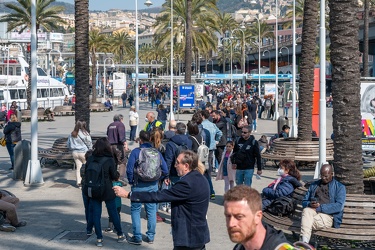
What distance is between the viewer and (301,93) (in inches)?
786

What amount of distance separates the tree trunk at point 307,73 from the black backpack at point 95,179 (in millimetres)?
10592

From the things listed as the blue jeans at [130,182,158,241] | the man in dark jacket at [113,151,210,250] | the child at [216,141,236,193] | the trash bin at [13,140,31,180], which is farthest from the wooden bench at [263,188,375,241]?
the trash bin at [13,140,31,180]

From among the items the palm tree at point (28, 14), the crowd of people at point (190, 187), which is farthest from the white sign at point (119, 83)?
the crowd of people at point (190, 187)

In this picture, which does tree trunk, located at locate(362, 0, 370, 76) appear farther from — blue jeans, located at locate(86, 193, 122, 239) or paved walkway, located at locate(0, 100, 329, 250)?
blue jeans, located at locate(86, 193, 122, 239)

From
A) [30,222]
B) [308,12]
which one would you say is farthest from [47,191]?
[308,12]

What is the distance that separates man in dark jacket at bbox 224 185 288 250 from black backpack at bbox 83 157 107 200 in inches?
241

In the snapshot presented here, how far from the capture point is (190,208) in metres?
7.20

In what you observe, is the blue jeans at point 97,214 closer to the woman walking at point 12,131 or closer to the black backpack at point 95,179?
the black backpack at point 95,179

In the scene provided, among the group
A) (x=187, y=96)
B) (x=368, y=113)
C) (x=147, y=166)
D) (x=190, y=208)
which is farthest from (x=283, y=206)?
(x=187, y=96)

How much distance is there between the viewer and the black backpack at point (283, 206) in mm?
10547

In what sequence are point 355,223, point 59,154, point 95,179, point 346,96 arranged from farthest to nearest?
point 59,154, point 346,96, point 95,179, point 355,223

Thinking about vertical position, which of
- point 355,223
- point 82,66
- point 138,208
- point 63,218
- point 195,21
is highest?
point 195,21

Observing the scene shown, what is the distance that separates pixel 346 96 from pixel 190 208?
420 cm

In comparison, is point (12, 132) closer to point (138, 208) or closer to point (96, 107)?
point (138, 208)
